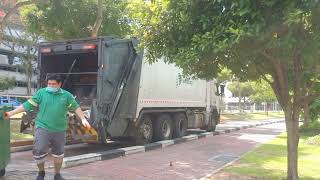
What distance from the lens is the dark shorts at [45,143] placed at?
8008 millimetres

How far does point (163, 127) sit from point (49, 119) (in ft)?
31.3

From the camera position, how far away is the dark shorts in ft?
26.3

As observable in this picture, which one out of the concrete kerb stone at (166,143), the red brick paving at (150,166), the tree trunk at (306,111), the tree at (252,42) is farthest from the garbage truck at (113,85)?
the tree at (252,42)

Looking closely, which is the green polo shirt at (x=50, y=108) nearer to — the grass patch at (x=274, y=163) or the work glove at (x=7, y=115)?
the work glove at (x=7, y=115)

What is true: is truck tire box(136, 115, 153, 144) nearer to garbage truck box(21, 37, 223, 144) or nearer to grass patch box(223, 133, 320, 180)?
garbage truck box(21, 37, 223, 144)

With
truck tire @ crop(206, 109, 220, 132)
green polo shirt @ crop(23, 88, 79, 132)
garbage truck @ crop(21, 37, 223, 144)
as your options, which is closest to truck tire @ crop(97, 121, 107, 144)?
garbage truck @ crop(21, 37, 223, 144)

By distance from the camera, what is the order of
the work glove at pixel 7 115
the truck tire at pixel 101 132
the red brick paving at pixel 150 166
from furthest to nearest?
the truck tire at pixel 101 132, the red brick paving at pixel 150 166, the work glove at pixel 7 115

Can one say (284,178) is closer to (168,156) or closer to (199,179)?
(199,179)

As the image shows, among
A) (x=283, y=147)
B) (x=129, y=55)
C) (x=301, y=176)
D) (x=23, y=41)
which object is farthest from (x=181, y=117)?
(x=23, y=41)

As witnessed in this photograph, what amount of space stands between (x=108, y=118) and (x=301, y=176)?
540 centimetres

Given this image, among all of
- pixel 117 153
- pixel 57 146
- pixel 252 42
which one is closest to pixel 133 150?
pixel 117 153

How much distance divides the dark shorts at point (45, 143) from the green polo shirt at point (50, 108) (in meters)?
0.08

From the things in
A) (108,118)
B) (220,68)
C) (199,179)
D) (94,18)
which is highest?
(94,18)

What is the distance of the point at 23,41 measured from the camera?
136 feet
